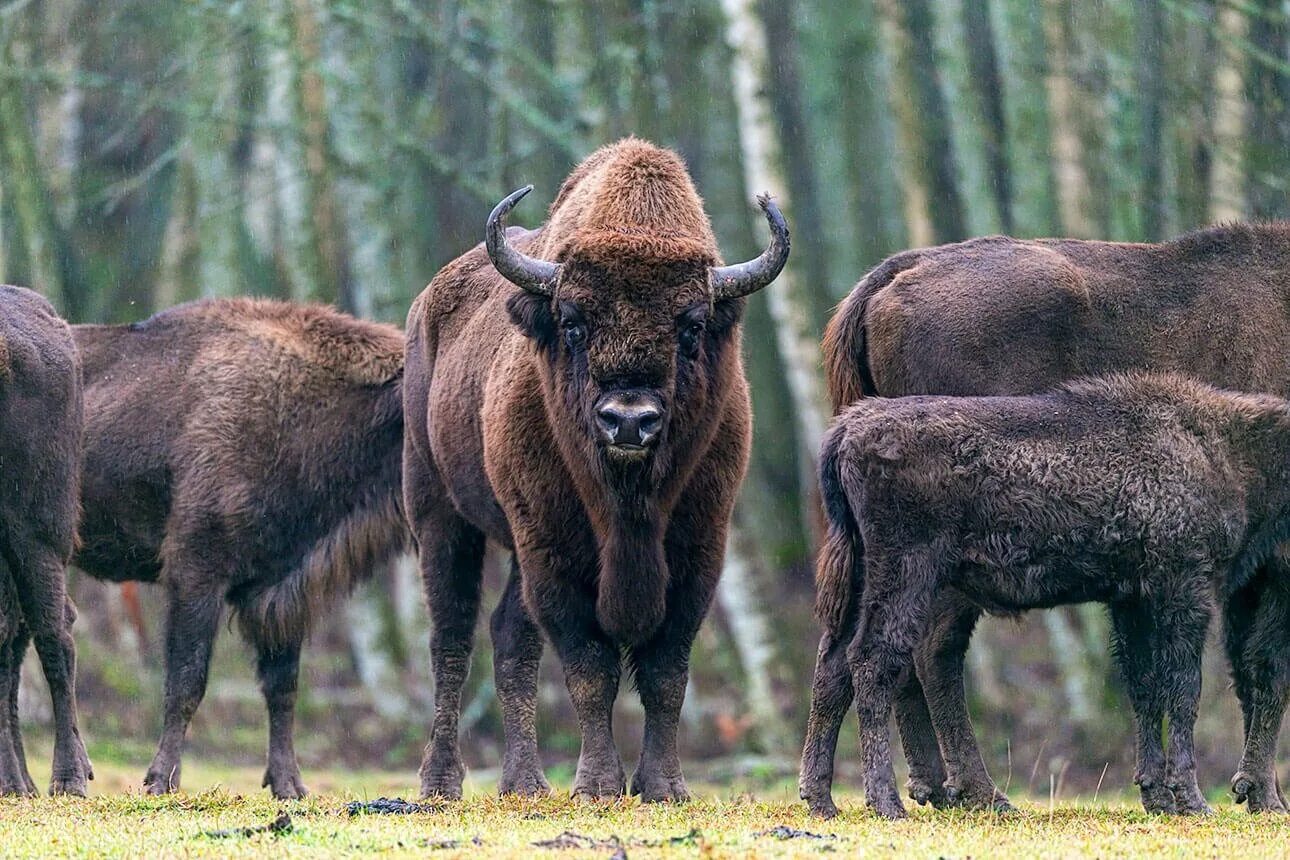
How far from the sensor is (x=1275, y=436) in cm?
895

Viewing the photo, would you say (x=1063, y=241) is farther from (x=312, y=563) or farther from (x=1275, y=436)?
(x=312, y=563)

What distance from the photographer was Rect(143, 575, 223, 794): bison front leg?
1118cm

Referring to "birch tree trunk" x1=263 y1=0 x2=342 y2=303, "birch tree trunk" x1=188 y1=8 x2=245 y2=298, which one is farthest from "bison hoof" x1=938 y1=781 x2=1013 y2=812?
"birch tree trunk" x1=188 y1=8 x2=245 y2=298

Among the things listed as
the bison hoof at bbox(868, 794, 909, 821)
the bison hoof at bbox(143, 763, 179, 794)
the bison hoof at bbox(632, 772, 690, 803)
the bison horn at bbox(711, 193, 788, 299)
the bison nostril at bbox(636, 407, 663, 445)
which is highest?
the bison horn at bbox(711, 193, 788, 299)

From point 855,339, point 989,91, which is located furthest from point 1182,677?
point 989,91

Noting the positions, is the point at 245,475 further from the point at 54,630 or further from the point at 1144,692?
the point at 1144,692

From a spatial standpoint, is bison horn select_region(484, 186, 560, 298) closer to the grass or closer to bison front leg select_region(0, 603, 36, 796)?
the grass

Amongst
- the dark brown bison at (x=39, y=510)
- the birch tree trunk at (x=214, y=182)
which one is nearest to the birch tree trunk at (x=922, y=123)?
the birch tree trunk at (x=214, y=182)

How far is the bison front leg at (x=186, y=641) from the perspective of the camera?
1118 centimetres

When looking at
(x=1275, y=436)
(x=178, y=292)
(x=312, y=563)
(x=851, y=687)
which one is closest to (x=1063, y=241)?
(x=1275, y=436)

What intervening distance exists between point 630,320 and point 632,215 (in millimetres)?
798

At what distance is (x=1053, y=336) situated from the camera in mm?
9641

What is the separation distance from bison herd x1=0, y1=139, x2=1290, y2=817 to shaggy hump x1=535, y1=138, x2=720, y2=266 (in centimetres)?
2

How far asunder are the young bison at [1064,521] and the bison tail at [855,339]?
138 cm
